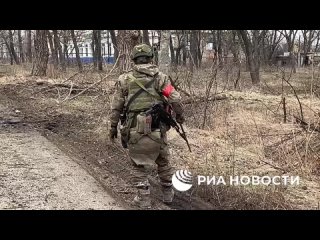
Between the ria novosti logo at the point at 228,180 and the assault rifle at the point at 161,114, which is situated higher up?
the assault rifle at the point at 161,114

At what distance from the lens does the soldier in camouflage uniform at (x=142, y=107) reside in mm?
4855

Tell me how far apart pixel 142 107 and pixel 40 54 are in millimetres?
13795

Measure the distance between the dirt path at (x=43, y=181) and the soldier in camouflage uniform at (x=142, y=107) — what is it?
509 millimetres

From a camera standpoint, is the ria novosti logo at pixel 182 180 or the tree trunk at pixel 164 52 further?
the tree trunk at pixel 164 52

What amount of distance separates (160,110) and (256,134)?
3902 millimetres

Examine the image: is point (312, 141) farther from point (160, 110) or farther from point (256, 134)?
point (160, 110)

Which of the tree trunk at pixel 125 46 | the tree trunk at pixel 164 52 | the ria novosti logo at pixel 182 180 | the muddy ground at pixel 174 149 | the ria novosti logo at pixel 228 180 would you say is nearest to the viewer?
the muddy ground at pixel 174 149

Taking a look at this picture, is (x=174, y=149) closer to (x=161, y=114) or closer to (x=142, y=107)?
(x=161, y=114)

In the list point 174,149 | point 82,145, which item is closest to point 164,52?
point 174,149

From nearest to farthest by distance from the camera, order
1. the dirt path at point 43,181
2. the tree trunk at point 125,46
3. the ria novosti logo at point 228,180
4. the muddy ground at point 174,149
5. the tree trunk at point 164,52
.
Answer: the dirt path at point 43,181 → the muddy ground at point 174,149 → the ria novosti logo at point 228,180 → the tree trunk at point 125,46 → the tree trunk at point 164,52

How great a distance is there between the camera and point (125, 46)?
28.4 ft

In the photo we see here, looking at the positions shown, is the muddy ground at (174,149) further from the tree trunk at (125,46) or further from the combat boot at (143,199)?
the tree trunk at (125,46)

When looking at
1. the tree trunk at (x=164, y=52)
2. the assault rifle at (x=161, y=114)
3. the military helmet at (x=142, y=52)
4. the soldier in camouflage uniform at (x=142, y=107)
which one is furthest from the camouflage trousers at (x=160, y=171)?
the tree trunk at (x=164, y=52)

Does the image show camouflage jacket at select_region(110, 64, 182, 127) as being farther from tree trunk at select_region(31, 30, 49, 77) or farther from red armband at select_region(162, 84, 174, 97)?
tree trunk at select_region(31, 30, 49, 77)
